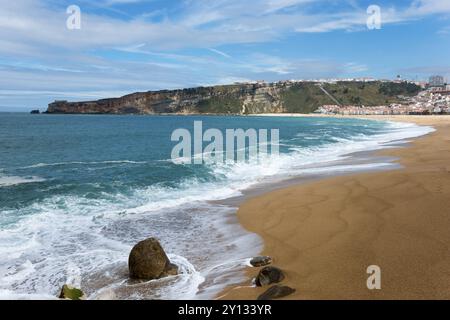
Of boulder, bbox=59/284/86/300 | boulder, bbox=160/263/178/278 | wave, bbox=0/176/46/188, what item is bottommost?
boulder, bbox=160/263/178/278

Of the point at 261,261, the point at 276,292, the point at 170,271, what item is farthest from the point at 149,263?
the point at 276,292

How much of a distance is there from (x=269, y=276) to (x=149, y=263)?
2.60 meters

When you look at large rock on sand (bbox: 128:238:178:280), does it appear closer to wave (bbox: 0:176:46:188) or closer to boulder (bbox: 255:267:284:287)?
boulder (bbox: 255:267:284:287)

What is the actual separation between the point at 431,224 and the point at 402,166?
11875 millimetres

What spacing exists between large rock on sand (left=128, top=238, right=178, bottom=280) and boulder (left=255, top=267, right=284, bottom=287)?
6.67 feet

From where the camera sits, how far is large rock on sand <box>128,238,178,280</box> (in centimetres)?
838

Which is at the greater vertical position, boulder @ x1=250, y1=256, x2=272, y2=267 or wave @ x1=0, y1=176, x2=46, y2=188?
wave @ x1=0, y1=176, x2=46, y2=188

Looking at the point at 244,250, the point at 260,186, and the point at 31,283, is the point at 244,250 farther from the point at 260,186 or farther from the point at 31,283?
the point at 260,186

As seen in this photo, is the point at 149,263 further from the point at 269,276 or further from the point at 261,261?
the point at 269,276

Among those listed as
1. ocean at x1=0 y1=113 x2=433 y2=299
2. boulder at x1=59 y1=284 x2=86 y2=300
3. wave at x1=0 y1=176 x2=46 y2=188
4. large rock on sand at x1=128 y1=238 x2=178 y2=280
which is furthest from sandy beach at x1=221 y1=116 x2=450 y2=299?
wave at x1=0 y1=176 x2=46 y2=188

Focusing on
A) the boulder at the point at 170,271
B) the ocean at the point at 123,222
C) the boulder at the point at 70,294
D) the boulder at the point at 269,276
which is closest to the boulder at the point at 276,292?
the boulder at the point at 269,276

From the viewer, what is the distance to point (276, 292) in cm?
675

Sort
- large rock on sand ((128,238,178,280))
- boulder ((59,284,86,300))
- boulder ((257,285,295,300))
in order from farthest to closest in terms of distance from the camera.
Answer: large rock on sand ((128,238,178,280)) < boulder ((59,284,86,300)) < boulder ((257,285,295,300))
